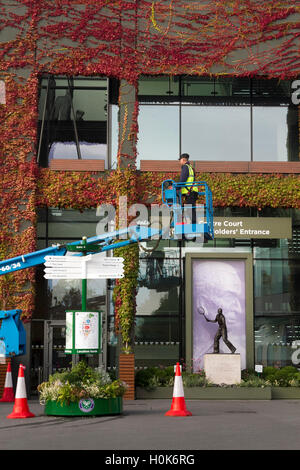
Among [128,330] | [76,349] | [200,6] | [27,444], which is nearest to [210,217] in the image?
[76,349]

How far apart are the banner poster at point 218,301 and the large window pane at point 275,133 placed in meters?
4.54

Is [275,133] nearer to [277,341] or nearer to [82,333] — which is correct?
[277,341]

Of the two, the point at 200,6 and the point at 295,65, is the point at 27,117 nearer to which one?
the point at 200,6

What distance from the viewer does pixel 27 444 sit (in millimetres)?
10930

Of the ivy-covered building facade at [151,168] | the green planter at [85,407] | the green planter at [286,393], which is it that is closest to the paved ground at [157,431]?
the green planter at [85,407]

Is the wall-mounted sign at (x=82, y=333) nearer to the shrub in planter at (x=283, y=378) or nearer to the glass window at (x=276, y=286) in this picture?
the shrub in planter at (x=283, y=378)

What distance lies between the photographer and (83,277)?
53.0ft

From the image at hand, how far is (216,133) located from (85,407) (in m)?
15.0

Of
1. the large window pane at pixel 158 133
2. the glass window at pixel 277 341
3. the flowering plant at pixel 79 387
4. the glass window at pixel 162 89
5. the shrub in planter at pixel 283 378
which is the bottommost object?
the shrub in planter at pixel 283 378

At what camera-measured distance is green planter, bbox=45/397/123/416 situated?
1541 centimetres

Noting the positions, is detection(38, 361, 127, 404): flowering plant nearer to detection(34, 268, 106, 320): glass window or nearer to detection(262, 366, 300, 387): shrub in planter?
detection(262, 366, 300, 387): shrub in planter

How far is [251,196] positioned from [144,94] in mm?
6108

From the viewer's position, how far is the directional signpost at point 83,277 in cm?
1591

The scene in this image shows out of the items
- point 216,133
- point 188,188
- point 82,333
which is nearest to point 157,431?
point 82,333
